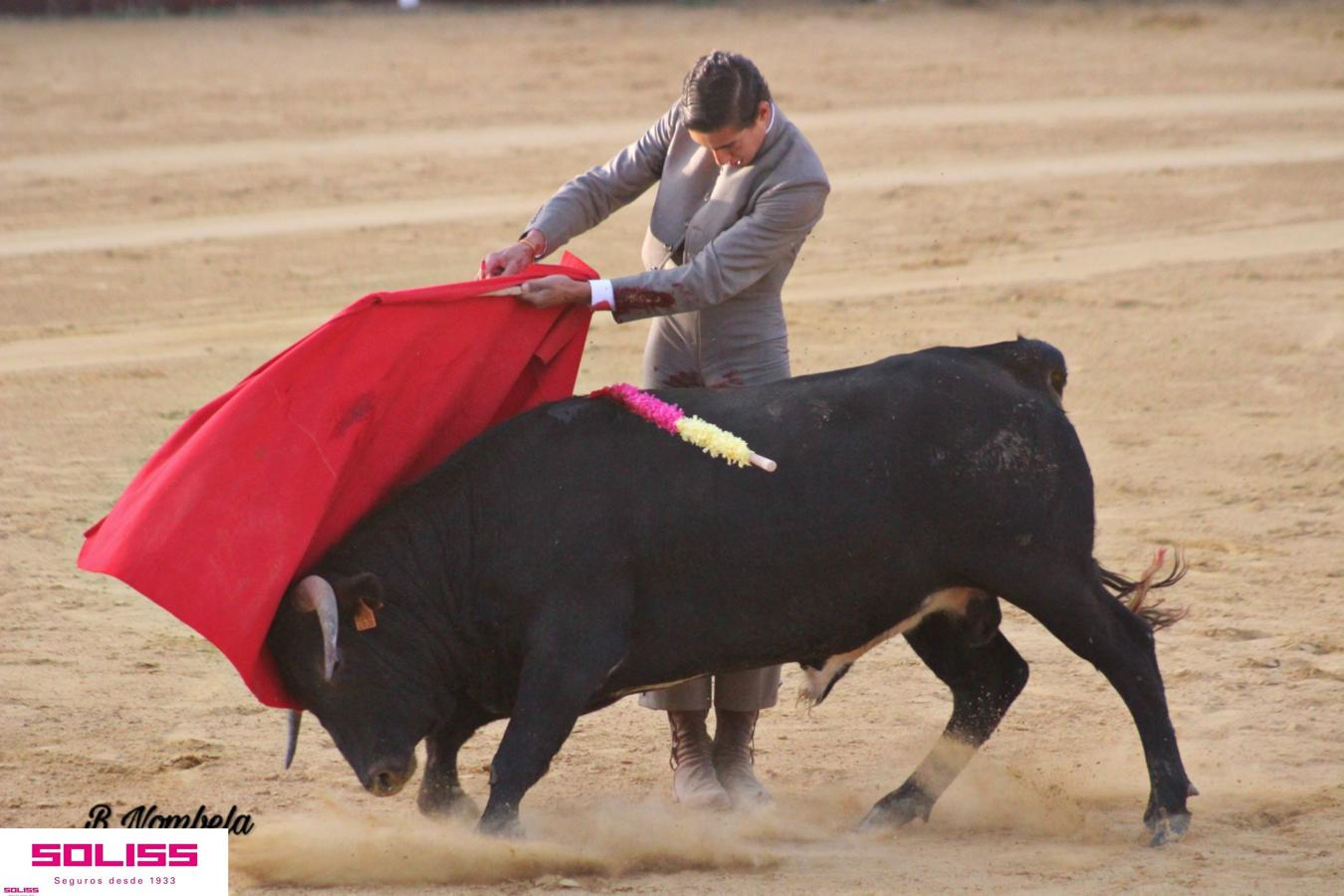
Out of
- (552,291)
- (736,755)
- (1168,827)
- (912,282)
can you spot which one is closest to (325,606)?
(552,291)

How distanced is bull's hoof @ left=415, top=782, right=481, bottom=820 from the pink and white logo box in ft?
1.76

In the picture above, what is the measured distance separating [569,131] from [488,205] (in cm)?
219

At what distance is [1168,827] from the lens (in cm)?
458

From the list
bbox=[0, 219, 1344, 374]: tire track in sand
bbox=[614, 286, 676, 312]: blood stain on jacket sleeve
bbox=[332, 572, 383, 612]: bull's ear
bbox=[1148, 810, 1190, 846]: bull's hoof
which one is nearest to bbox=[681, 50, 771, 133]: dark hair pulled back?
bbox=[614, 286, 676, 312]: blood stain on jacket sleeve

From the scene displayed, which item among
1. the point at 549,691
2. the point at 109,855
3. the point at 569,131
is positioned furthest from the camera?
the point at 569,131

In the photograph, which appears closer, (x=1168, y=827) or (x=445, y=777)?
(x=1168, y=827)

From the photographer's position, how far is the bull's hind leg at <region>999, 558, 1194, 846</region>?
14.9 feet

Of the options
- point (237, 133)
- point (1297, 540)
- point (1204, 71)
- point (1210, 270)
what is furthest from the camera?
point (1204, 71)

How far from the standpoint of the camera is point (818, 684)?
4871 millimetres

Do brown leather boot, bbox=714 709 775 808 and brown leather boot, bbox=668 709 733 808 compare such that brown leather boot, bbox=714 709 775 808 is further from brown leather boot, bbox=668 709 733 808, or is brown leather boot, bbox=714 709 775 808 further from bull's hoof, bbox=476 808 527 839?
bull's hoof, bbox=476 808 527 839

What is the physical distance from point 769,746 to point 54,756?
6.68 feet

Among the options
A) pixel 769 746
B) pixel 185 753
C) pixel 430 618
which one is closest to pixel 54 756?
pixel 185 753

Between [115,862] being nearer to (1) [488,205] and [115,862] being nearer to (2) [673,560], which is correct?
(2) [673,560]

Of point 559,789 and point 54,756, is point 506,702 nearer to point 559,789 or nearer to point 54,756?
point 559,789
